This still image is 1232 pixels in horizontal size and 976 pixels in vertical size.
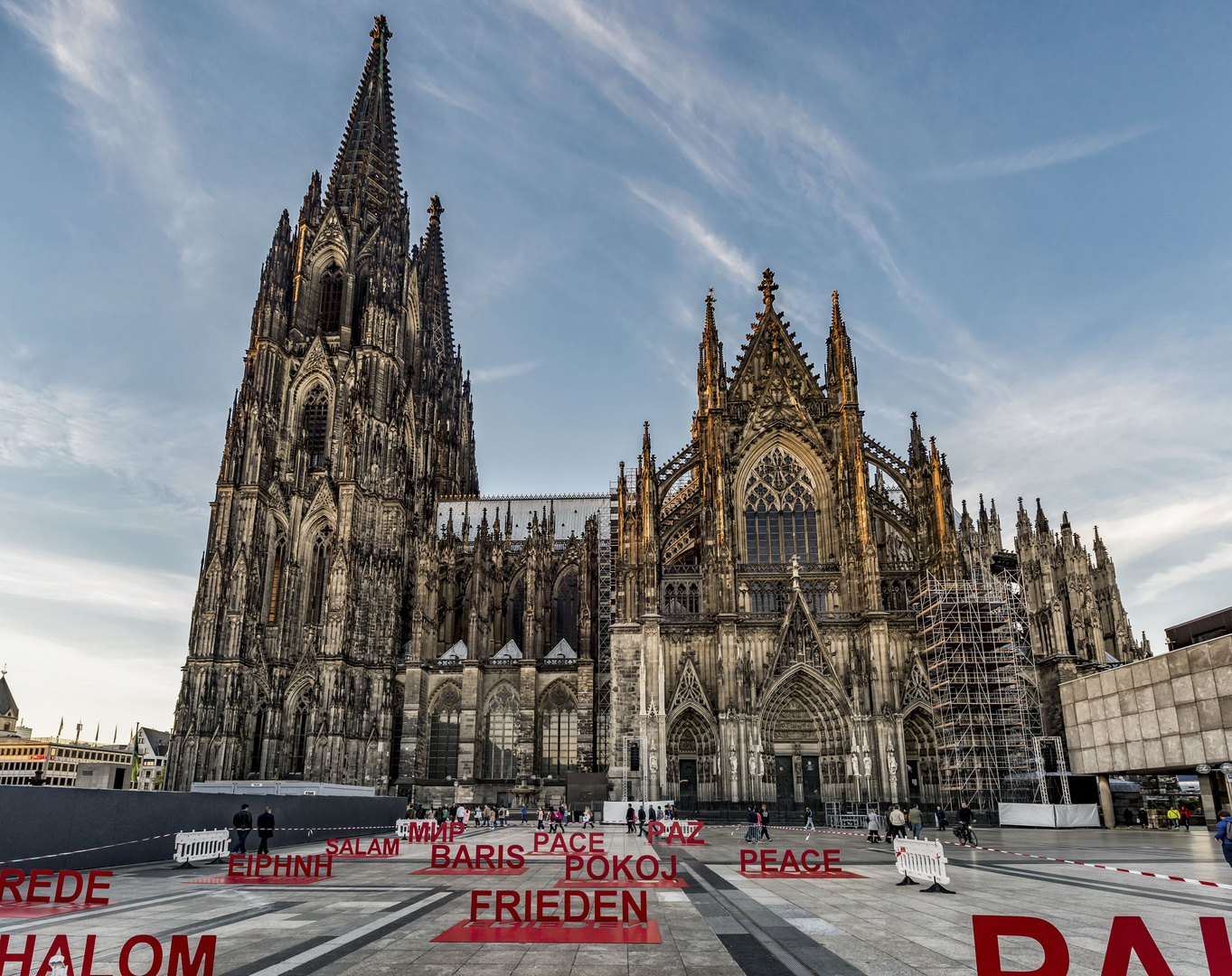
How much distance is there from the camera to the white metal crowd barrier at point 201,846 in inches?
711

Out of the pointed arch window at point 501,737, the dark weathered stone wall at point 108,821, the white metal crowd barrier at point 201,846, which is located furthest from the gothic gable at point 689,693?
the white metal crowd barrier at point 201,846

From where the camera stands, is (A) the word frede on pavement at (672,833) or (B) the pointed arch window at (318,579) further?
(B) the pointed arch window at (318,579)

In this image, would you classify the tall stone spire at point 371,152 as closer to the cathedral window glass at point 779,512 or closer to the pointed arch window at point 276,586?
the pointed arch window at point 276,586

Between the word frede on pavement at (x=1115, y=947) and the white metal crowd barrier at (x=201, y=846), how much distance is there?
16.9 metres

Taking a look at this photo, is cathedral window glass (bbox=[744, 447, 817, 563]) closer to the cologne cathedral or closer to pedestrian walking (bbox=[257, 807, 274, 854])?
the cologne cathedral

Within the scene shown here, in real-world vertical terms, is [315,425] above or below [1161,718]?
above

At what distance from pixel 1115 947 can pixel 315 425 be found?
57580mm

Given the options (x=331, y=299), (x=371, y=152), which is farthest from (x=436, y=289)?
(x=331, y=299)

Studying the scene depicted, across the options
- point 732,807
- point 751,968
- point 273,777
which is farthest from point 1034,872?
point 273,777

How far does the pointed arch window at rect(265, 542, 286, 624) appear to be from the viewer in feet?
173

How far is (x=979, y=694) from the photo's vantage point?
37.5m

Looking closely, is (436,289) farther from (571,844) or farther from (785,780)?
(571,844)

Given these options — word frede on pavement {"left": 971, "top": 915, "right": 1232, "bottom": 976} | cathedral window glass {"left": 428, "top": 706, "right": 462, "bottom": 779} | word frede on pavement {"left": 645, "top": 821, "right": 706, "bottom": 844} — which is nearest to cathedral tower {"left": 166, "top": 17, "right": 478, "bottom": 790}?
cathedral window glass {"left": 428, "top": 706, "right": 462, "bottom": 779}

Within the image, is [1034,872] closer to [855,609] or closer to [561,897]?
[561,897]
